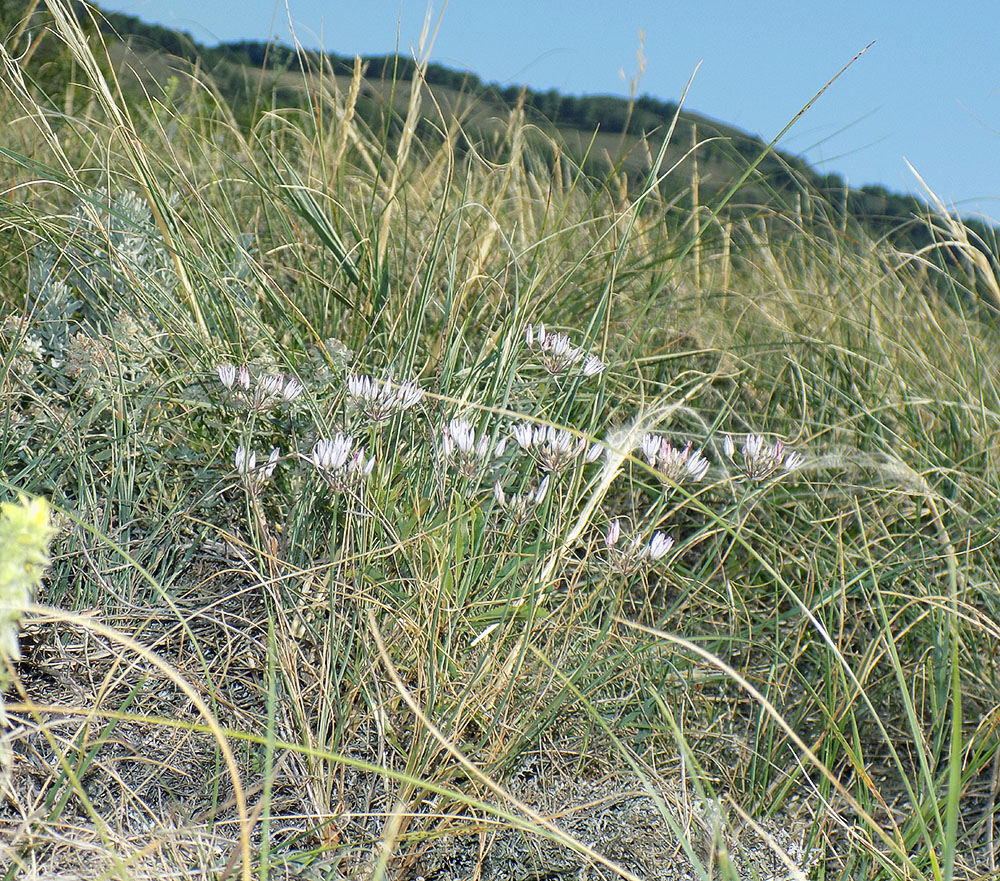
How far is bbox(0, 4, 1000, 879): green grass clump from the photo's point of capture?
3.80 ft

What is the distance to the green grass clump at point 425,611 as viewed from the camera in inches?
45.6

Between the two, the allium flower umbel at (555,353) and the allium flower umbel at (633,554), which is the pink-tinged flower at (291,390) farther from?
the allium flower umbel at (633,554)

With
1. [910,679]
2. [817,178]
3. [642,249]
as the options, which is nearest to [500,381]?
[910,679]

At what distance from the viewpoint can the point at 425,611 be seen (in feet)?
4.10

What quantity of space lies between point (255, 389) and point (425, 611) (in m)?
0.50

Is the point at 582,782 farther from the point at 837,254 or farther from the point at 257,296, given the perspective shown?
the point at 837,254

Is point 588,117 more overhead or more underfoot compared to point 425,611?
more overhead

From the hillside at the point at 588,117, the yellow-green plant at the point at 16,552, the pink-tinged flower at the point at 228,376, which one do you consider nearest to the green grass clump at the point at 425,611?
the pink-tinged flower at the point at 228,376

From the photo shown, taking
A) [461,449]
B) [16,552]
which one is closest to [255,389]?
[461,449]

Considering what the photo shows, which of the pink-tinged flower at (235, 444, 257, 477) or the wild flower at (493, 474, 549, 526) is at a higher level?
the wild flower at (493, 474, 549, 526)

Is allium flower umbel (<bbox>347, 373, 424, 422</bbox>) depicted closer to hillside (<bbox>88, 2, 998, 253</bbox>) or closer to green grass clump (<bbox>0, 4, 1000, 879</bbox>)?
green grass clump (<bbox>0, 4, 1000, 879</bbox>)

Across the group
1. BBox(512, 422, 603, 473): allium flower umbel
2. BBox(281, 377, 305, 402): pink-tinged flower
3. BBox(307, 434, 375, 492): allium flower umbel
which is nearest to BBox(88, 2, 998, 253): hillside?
BBox(281, 377, 305, 402): pink-tinged flower

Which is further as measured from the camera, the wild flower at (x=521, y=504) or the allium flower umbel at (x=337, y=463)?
the wild flower at (x=521, y=504)

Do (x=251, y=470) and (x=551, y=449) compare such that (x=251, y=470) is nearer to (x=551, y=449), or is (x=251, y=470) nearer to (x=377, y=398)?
(x=377, y=398)
